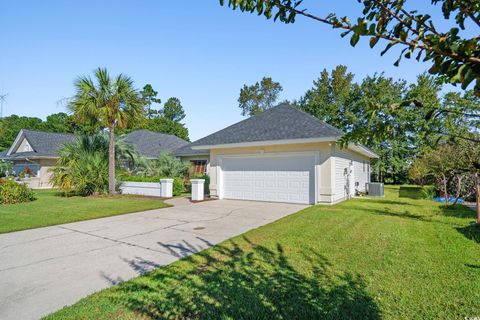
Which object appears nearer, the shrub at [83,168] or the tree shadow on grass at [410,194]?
the shrub at [83,168]

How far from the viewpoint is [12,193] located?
1265 centimetres

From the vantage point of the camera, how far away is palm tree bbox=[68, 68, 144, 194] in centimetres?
1388

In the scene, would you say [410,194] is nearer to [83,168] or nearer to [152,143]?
[83,168]

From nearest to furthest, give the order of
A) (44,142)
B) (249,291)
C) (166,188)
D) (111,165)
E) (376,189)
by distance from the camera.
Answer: (249,291)
(111,165)
(166,188)
(376,189)
(44,142)

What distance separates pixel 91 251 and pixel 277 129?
987 cm

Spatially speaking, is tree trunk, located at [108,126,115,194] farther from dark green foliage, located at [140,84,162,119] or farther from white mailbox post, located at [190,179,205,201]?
dark green foliage, located at [140,84,162,119]

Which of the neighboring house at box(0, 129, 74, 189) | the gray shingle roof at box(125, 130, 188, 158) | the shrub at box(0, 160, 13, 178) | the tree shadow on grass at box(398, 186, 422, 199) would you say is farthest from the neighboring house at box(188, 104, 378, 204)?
the shrub at box(0, 160, 13, 178)

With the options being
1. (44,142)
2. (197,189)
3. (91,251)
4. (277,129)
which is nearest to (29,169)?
(44,142)

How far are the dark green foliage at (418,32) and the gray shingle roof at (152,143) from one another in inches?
912

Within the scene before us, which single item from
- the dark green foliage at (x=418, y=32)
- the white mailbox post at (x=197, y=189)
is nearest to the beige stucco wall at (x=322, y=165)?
the white mailbox post at (x=197, y=189)

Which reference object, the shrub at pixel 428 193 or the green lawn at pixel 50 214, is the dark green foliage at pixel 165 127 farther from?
the shrub at pixel 428 193

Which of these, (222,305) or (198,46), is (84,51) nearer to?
(198,46)

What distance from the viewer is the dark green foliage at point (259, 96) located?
149 feet

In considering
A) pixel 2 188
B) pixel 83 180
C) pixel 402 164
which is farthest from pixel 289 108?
pixel 402 164
